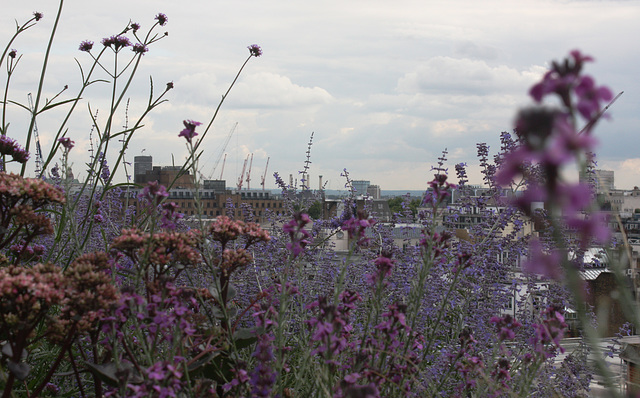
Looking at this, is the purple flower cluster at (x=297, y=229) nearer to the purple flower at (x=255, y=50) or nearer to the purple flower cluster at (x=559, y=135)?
the purple flower cluster at (x=559, y=135)

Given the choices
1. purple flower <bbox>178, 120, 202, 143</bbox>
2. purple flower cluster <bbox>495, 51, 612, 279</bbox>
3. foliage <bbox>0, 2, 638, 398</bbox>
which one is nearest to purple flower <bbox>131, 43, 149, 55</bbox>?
foliage <bbox>0, 2, 638, 398</bbox>

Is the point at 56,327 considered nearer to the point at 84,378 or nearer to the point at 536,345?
the point at 84,378

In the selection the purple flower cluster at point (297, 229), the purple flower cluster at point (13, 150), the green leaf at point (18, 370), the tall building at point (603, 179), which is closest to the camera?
the tall building at point (603, 179)

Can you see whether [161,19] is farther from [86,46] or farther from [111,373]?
[111,373]

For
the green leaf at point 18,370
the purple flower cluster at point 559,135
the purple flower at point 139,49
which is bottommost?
the green leaf at point 18,370

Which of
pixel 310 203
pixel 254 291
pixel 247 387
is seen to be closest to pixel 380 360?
pixel 247 387

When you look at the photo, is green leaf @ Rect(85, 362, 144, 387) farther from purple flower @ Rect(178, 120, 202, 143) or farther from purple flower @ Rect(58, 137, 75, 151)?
purple flower @ Rect(58, 137, 75, 151)

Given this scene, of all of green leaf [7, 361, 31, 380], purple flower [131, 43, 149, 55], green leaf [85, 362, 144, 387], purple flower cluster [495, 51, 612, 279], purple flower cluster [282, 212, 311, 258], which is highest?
purple flower [131, 43, 149, 55]

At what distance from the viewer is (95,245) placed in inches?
196

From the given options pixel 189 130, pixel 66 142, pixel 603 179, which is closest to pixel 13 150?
pixel 66 142

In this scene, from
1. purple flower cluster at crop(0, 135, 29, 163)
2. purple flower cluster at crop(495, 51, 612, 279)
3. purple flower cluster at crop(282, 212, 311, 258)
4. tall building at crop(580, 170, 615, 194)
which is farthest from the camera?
purple flower cluster at crop(0, 135, 29, 163)

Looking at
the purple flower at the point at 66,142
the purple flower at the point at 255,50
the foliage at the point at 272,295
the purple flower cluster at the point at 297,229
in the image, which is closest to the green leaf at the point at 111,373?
the foliage at the point at 272,295

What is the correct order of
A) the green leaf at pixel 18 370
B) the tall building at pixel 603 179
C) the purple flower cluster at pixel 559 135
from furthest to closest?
the green leaf at pixel 18 370 < the tall building at pixel 603 179 < the purple flower cluster at pixel 559 135

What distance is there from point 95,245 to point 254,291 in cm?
156
